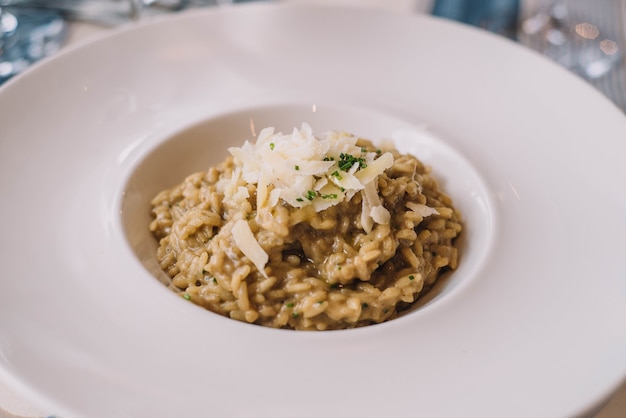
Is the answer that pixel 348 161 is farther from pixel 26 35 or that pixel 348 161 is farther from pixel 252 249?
pixel 26 35

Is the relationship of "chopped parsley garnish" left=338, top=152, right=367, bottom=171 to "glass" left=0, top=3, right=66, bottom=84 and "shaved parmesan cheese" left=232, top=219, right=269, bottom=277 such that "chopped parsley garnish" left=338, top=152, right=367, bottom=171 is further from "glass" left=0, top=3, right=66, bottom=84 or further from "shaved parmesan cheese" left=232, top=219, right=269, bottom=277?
"glass" left=0, top=3, right=66, bottom=84

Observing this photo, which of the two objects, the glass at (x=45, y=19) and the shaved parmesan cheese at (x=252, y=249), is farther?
the glass at (x=45, y=19)

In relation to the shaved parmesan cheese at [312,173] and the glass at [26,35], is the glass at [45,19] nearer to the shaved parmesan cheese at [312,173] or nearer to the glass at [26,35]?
the glass at [26,35]

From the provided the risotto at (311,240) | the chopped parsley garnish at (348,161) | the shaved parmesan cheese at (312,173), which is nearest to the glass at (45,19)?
the risotto at (311,240)

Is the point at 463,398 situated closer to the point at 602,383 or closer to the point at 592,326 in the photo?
the point at 602,383

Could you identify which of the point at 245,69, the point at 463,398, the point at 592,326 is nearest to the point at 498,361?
the point at 463,398

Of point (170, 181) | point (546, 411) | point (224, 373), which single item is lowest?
point (170, 181)

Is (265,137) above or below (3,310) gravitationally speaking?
above

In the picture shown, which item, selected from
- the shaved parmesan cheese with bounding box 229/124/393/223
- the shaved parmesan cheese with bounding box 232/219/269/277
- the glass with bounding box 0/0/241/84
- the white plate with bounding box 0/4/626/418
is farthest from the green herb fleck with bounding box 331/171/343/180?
the glass with bounding box 0/0/241/84

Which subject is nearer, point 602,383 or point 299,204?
point 602,383
